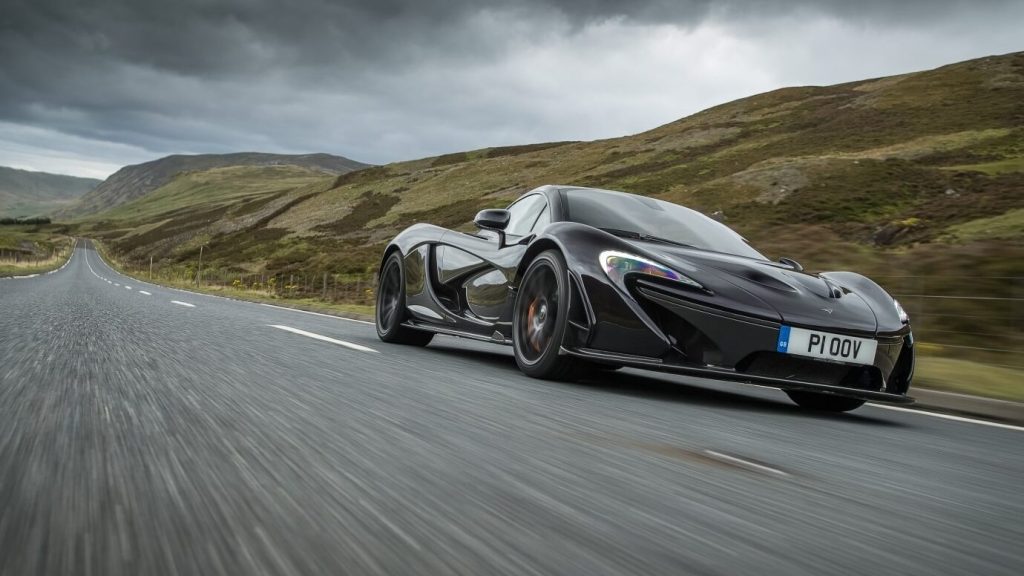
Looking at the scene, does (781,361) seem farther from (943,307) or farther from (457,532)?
(943,307)

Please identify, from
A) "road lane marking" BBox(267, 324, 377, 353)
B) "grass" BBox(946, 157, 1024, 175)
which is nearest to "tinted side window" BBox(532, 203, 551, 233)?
"road lane marking" BBox(267, 324, 377, 353)

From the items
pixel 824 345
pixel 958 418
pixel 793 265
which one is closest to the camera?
pixel 824 345

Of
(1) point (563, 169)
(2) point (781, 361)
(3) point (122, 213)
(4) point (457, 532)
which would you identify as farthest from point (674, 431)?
(3) point (122, 213)

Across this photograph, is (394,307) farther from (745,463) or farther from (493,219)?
(745,463)

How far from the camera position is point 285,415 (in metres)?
3.25

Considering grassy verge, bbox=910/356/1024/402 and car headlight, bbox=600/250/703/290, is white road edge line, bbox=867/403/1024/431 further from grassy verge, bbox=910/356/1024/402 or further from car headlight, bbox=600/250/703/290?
car headlight, bbox=600/250/703/290

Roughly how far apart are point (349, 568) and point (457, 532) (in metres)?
0.32

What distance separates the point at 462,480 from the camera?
2326 mm

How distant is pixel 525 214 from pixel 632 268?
1.69 meters

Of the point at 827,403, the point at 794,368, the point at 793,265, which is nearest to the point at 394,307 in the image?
the point at 793,265

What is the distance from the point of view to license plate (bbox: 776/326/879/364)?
4160 mm

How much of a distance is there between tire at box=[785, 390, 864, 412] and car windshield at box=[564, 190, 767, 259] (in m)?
0.91

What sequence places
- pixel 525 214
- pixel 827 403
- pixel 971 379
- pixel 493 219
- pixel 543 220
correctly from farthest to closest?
pixel 525 214 < pixel 971 379 < pixel 493 219 < pixel 543 220 < pixel 827 403

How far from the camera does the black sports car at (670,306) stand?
4.20 meters
